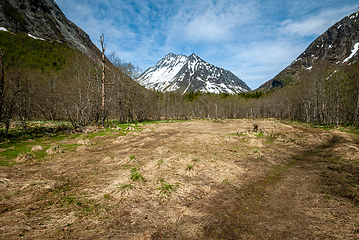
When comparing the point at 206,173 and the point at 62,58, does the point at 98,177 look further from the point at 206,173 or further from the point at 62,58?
the point at 62,58

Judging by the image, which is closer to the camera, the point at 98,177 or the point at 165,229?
the point at 165,229

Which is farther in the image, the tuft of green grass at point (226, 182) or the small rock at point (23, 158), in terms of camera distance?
the small rock at point (23, 158)

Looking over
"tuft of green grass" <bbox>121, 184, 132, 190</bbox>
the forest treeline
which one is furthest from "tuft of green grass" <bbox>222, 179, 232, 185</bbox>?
the forest treeline

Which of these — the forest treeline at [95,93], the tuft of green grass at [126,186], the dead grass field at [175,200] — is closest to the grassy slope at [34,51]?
the forest treeline at [95,93]

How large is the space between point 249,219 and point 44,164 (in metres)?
10.4

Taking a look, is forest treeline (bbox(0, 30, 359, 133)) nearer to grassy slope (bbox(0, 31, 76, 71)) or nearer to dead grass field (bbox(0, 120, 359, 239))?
dead grass field (bbox(0, 120, 359, 239))

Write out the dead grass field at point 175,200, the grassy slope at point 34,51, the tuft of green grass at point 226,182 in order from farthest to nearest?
1. the grassy slope at point 34,51
2. the tuft of green grass at point 226,182
3. the dead grass field at point 175,200

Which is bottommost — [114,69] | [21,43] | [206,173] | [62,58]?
[206,173]

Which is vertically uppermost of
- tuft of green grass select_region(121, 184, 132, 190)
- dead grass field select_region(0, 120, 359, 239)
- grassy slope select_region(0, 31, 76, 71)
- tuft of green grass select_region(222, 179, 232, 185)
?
grassy slope select_region(0, 31, 76, 71)

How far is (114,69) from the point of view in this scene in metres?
33.4

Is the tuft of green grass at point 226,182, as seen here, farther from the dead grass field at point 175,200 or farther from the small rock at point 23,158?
the small rock at point 23,158

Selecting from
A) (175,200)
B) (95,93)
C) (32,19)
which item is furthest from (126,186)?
(32,19)

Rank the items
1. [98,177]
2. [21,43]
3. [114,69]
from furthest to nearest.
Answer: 1. [21,43]
2. [114,69]
3. [98,177]

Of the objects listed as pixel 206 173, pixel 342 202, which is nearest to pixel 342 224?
pixel 342 202
